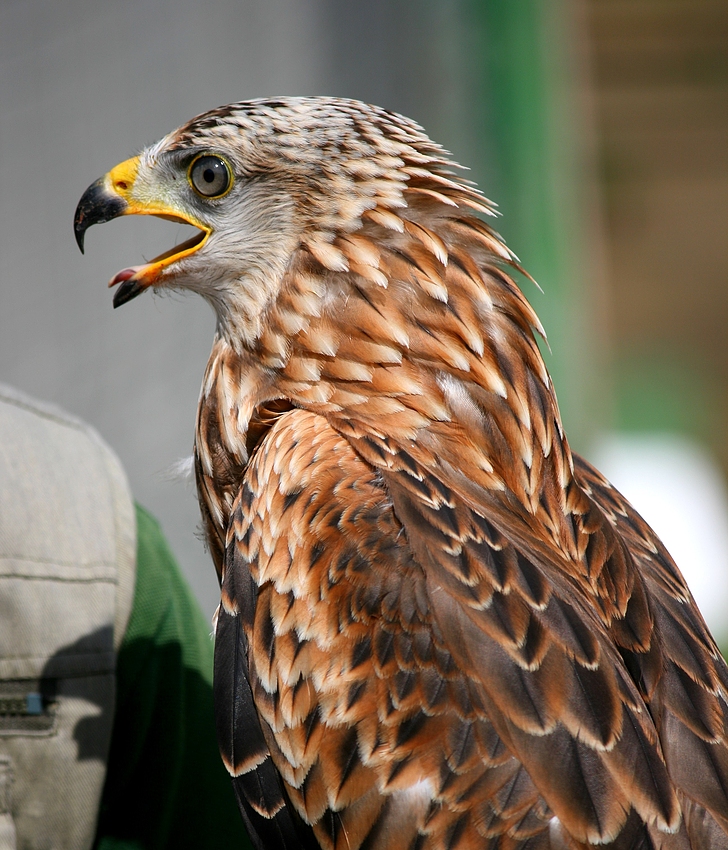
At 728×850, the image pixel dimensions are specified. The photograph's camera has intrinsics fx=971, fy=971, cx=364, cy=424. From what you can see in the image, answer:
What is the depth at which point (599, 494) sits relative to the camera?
6.23 ft

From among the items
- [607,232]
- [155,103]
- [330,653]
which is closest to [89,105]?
[155,103]

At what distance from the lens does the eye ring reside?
1.83m

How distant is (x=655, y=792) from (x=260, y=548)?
68 centimetres

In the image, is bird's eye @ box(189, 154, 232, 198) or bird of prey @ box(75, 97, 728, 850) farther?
bird's eye @ box(189, 154, 232, 198)

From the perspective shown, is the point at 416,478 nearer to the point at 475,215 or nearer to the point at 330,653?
the point at 330,653

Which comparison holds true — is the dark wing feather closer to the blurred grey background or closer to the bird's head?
the bird's head

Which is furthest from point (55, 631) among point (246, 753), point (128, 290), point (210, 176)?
point (210, 176)

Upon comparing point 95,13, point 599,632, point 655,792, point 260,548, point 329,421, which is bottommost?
point 655,792

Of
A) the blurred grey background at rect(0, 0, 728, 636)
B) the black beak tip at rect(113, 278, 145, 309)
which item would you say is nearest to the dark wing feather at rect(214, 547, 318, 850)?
the black beak tip at rect(113, 278, 145, 309)

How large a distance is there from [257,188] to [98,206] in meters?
0.31

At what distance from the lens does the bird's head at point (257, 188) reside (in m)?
1.77

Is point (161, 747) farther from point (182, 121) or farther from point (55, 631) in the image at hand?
point (182, 121)

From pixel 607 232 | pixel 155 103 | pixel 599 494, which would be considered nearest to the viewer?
pixel 599 494

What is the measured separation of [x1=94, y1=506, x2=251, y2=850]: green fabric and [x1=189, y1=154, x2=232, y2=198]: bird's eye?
818 millimetres
